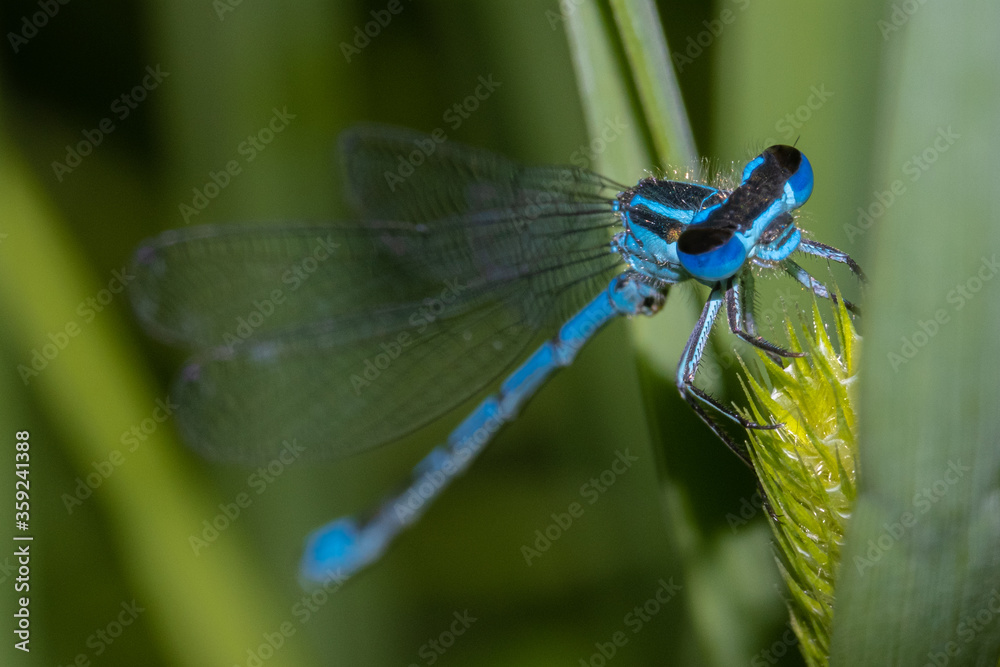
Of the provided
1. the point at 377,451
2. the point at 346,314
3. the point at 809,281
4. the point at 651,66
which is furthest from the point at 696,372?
the point at 377,451

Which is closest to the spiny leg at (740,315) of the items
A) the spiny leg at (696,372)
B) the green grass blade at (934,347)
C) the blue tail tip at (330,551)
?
the spiny leg at (696,372)

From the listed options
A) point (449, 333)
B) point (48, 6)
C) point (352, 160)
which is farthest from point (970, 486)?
point (48, 6)

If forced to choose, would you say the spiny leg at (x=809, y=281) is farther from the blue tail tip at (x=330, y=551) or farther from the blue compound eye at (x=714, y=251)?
the blue tail tip at (x=330, y=551)

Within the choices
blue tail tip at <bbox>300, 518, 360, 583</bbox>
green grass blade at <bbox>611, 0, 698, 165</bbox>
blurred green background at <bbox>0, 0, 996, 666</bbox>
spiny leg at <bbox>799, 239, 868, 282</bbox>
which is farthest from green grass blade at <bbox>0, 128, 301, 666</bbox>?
spiny leg at <bbox>799, 239, 868, 282</bbox>

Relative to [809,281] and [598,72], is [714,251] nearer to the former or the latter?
[809,281]

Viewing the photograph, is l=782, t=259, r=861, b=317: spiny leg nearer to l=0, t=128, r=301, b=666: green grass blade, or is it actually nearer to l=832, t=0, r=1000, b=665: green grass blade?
l=832, t=0, r=1000, b=665: green grass blade

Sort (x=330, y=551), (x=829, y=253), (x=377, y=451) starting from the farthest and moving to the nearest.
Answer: (x=377, y=451) → (x=330, y=551) → (x=829, y=253)

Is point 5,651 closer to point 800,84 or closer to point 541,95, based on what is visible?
point 541,95
